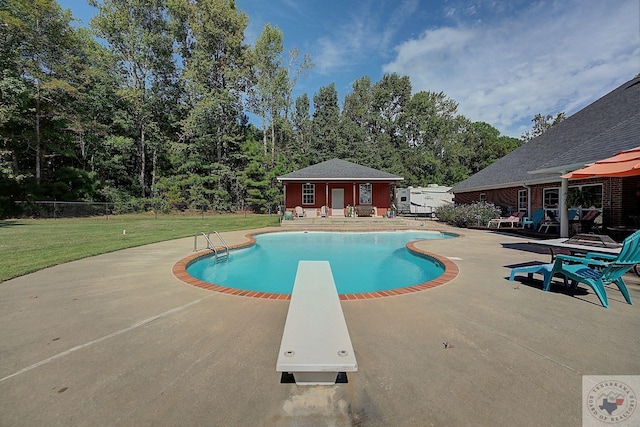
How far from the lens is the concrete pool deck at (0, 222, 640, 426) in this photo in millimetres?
1779

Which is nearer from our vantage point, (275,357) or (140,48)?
(275,357)

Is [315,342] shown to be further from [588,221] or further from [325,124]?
[325,124]

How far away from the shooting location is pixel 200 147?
25531 mm

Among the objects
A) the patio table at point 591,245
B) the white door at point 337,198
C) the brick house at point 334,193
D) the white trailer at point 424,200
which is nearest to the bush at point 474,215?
Answer: the brick house at point 334,193

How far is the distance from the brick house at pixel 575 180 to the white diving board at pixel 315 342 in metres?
9.93

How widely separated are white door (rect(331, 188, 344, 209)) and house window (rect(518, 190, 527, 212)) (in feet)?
35.6

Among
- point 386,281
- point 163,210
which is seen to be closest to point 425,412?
point 386,281

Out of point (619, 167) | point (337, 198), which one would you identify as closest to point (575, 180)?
point (619, 167)

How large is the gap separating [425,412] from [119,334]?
3.07m

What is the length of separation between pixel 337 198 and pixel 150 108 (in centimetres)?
2000

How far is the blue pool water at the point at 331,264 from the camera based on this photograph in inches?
240

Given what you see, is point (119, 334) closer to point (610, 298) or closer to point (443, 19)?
point (610, 298)

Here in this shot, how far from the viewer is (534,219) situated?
1242 centimetres

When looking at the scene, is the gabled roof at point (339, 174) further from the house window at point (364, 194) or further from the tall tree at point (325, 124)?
the tall tree at point (325, 124)
